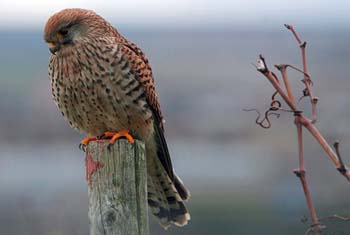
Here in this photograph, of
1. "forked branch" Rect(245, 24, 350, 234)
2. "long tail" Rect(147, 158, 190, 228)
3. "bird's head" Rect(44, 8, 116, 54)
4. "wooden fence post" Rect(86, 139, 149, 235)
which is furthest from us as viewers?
"long tail" Rect(147, 158, 190, 228)

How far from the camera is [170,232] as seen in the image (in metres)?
7.03

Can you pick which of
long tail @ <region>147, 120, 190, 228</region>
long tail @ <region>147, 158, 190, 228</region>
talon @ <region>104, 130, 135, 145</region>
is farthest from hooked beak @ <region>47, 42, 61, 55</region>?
long tail @ <region>147, 158, 190, 228</region>

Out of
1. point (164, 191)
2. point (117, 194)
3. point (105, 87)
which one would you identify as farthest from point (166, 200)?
point (117, 194)

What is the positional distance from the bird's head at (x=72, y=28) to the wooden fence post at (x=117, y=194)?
1185 mm

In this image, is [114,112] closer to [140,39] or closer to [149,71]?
[149,71]

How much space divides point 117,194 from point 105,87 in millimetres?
1245

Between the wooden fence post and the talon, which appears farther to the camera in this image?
the talon

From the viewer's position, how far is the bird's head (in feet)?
16.2

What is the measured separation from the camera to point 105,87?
494cm

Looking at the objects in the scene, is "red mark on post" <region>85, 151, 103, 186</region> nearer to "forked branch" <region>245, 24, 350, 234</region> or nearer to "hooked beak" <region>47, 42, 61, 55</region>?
"forked branch" <region>245, 24, 350, 234</region>

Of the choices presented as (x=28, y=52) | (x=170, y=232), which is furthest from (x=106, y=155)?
(x=28, y=52)

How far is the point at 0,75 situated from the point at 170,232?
56.0ft

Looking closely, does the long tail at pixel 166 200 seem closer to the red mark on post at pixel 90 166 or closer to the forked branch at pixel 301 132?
the red mark on post at pixel 90 166

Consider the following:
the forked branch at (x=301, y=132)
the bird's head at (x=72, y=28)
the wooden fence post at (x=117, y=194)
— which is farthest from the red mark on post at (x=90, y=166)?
the bird's head at (x=72, y=28)
